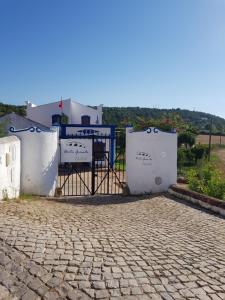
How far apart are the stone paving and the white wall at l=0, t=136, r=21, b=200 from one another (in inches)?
26.3

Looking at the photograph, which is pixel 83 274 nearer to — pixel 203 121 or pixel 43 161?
pixel 43 161

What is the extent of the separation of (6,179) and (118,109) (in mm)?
68498

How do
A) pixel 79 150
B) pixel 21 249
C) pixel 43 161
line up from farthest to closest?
pixel 79 150, pixel 43 161, pixel 21 249

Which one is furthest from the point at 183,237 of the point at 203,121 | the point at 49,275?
the point at 203,121

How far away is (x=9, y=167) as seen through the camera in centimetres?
895

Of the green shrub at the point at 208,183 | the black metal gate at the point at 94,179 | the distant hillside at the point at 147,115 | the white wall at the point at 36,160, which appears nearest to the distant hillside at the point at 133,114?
the distant hillside at the point at 147,115

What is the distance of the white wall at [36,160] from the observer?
1050 centimetres

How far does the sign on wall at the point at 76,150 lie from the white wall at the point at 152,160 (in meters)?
1.57

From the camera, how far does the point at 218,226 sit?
7.64m

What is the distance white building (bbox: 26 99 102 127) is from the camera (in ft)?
91.6

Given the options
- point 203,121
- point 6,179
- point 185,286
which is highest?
point 203,121

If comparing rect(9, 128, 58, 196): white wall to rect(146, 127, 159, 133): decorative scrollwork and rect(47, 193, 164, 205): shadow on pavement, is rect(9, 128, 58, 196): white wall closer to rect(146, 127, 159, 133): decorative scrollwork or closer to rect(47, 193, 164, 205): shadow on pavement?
rect(47, 193, 164, 205): shadow on pavement

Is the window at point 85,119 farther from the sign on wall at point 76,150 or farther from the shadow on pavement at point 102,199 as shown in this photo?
the shadow on pavement at point 102,199

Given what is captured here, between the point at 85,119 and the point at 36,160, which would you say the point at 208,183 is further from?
the point at 85,119
